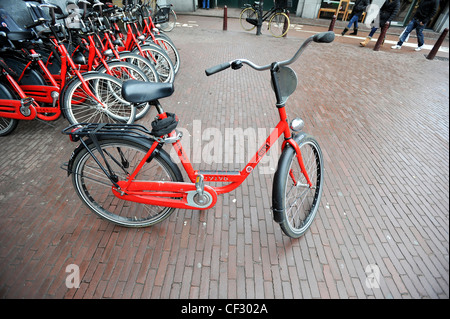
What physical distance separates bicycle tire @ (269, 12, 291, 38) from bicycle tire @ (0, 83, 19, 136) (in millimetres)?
9923

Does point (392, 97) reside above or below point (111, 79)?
below

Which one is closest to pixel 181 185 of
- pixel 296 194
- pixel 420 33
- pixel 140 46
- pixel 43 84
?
pixel 296 194

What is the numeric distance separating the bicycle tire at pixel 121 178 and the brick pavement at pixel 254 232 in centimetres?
16

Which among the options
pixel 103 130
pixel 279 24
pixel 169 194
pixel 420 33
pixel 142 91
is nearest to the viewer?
pixel 142 91

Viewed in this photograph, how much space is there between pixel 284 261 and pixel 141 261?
1.38 metres

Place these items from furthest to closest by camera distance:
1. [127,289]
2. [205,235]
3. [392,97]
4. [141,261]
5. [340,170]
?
[392,97] → [340,170] → [205,235] → [141,261] → [127,289]

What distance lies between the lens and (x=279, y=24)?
409 inches

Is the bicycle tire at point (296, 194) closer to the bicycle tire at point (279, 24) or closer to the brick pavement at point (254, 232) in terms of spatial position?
the brick pavement at point (254, 232)

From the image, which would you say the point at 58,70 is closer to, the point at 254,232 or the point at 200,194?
the point at 200,194

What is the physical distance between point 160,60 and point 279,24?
25.3ft
